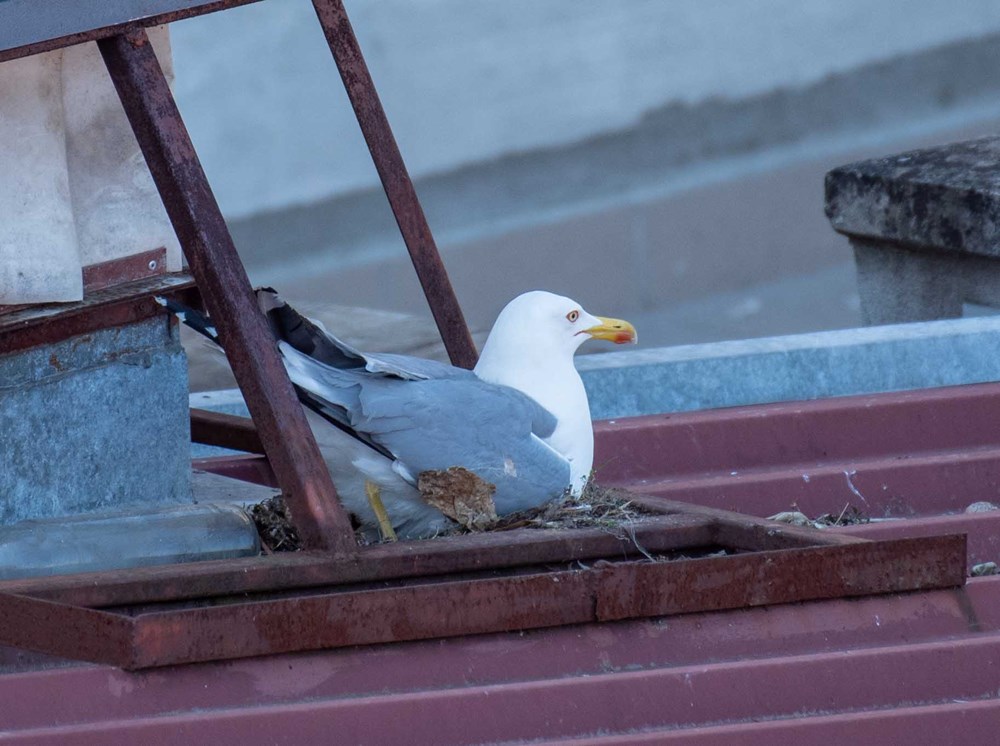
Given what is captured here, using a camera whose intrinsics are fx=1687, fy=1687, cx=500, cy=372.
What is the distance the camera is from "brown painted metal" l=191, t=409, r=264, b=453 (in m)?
2.90

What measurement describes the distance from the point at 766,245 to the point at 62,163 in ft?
17.4

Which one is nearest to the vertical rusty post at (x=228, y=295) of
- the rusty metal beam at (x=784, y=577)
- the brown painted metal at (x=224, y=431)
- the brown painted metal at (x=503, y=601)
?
the brown painted metal at (x=503, y=601)

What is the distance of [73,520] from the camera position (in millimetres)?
2391

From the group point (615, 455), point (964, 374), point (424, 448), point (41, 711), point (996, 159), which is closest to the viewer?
point (41, 711)

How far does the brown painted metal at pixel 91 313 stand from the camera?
2342mm

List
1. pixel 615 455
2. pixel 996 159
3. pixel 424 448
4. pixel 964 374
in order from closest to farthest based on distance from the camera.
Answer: pixel 424 448
pixel 615 455
pixel 964 374
pixel 996 159

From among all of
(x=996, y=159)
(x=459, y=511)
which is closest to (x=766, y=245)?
(x=996, y=159)

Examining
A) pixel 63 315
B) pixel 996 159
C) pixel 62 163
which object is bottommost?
pixel 996 159

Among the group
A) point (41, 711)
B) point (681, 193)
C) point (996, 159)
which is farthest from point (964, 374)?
point (681, 193)

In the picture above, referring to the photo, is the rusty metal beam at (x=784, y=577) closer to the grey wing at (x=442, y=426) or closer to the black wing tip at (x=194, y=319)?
the grey wing at (x=442, y=426)

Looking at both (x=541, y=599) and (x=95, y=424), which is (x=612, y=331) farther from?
(x=95, y=424)

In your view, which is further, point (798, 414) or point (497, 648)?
point (798, 414)

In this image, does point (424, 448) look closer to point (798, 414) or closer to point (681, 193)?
point (798, 414)

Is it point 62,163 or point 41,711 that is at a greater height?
point 62,163
